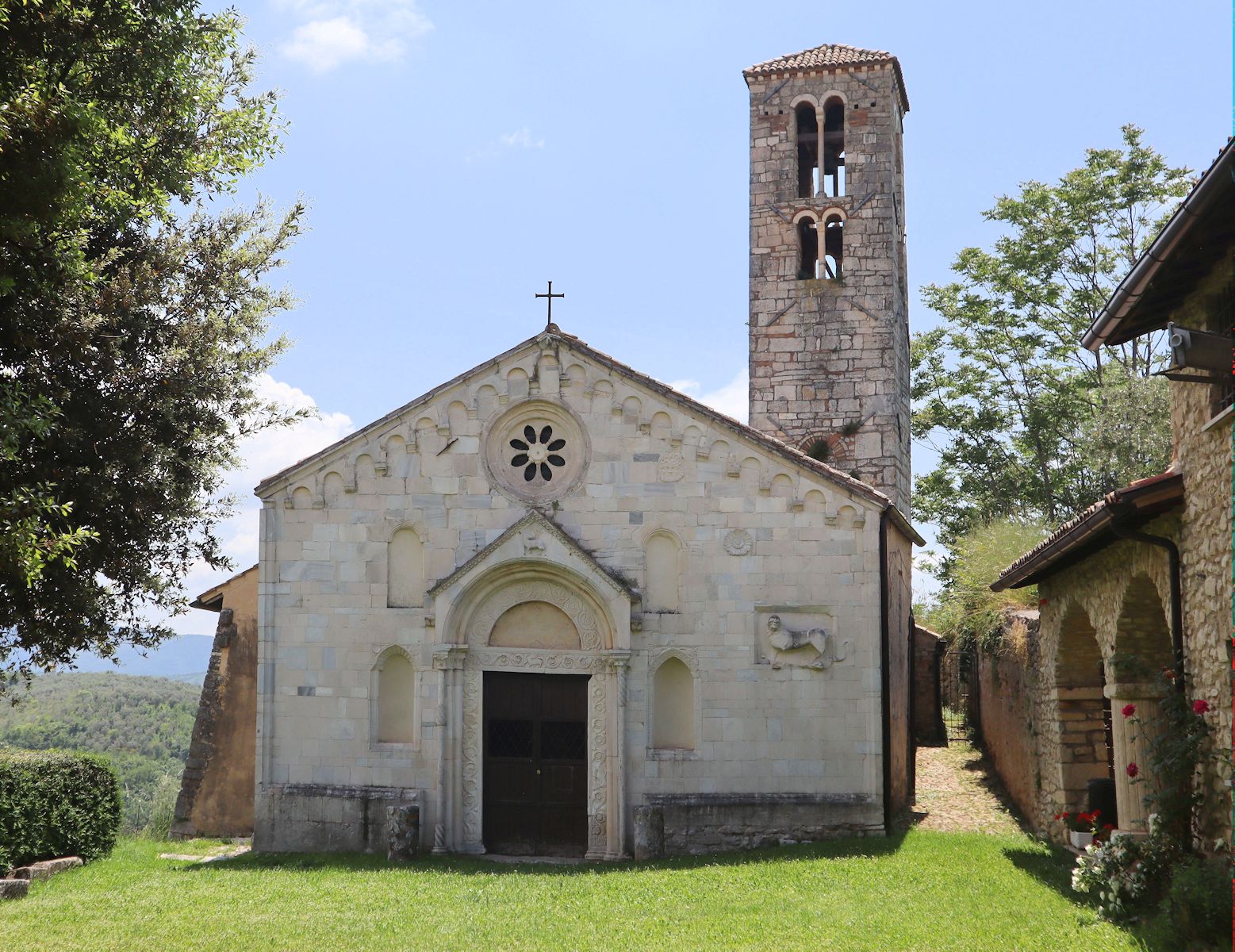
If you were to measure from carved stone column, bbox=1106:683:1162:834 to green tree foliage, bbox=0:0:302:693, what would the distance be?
9.15m

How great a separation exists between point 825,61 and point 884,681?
44.9ft

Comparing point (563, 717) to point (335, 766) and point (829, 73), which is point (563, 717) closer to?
point (335, 766)

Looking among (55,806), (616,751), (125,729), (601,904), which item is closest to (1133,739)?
(601,904)

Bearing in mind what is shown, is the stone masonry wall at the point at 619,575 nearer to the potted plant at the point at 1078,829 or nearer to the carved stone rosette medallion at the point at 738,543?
the carved stone rosette medallion at the point at 738,543

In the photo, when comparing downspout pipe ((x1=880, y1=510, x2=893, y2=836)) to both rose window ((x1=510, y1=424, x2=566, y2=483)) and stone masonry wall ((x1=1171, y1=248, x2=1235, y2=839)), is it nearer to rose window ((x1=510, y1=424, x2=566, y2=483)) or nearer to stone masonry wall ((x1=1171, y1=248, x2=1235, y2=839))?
rose window ((x1=510, y1=424, x2=566, y2=483))

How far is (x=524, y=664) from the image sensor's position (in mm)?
16031

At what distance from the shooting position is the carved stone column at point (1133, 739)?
35.7ft

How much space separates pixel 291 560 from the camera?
646 inches

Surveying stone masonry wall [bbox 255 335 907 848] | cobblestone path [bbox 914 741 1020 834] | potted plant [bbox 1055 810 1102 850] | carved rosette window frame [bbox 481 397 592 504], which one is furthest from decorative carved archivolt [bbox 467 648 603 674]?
potted plant [bbox 1055 810 1102 850]

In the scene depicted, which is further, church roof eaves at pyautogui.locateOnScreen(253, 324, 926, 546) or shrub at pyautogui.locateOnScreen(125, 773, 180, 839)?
shrub at pyautogui.locateOnScreen(125, 773, 180, 839)

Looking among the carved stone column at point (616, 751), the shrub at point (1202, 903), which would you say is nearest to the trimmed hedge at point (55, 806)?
the carved stone column at point (616, 751)

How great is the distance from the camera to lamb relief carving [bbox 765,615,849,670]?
1547 cm

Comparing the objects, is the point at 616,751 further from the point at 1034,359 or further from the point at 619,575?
the point at 1034,359

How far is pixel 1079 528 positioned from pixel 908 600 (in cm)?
1112
